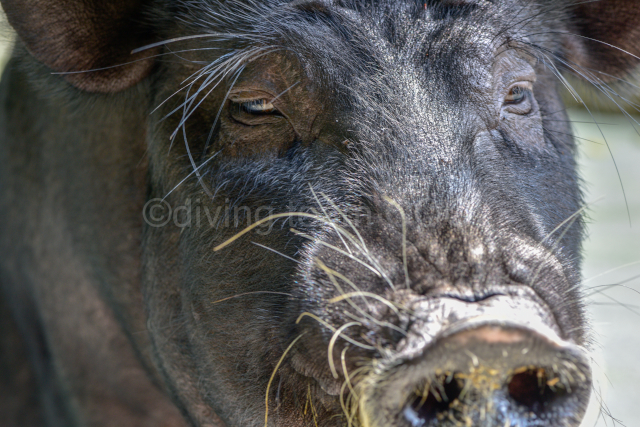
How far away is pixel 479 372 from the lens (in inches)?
65.1

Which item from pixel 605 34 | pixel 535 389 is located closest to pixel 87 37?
pixel 535 389

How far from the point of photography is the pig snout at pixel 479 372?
1.63 m

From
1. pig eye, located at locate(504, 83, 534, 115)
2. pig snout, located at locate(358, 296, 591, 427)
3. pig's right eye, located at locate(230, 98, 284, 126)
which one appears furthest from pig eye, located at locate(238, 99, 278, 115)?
pig snout, located at locate(358, 296, 591, 427)

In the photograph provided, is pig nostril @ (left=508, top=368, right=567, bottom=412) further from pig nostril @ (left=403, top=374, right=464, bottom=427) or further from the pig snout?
pig nostril @ (left=403, top=374, right=464, bottom=427)

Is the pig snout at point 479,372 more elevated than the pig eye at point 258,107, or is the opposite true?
the pig eye at point 258,107

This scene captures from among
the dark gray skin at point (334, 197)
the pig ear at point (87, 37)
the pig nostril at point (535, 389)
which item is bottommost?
the pig nostril at point (535, 389)

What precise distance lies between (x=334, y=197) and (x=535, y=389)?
2.58 ft

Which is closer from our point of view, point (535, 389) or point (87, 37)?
point (535, 389)

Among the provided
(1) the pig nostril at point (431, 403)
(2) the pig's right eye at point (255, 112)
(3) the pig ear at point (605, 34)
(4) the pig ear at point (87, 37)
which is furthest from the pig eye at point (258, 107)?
(3) the pig ear at point (605, 34)

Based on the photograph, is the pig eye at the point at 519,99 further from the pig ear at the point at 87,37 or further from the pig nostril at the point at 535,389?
the pig ear at the point at 87,37

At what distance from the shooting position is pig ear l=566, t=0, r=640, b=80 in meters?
3.09

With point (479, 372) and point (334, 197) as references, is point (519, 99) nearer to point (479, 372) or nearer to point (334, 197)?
point (334, 197)

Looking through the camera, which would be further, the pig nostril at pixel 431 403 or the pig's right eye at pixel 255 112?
the pig's right eye at pixel 255 112

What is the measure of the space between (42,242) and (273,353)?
1.97 meters
